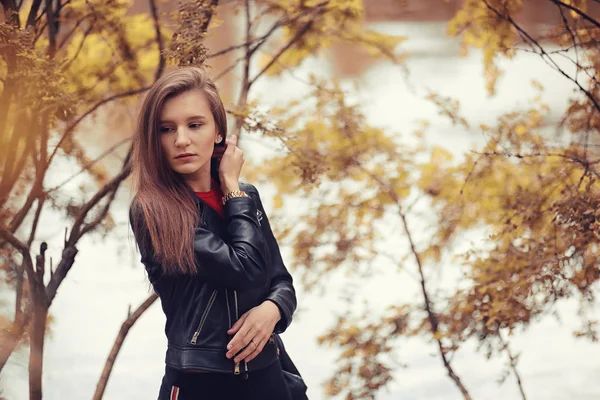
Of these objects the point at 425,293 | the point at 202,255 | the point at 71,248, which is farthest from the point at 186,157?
the point at 425,293

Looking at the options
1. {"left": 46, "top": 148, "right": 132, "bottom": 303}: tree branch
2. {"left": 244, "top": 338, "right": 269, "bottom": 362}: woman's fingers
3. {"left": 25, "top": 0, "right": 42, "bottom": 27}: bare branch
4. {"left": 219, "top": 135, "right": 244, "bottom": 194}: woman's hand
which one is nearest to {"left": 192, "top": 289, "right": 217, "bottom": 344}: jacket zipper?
{"left": 244, "top": 338, "right": 269, "bottom": 362}: woman's fingers

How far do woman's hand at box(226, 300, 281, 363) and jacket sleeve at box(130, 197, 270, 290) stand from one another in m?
0.05

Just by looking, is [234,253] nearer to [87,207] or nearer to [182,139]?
[182,139]

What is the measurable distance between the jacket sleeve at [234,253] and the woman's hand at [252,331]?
5 cm

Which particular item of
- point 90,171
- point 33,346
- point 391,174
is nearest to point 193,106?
point 33,346

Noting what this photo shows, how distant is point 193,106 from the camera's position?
58.6 inches

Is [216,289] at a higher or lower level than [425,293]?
lower

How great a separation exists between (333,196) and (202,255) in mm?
2379

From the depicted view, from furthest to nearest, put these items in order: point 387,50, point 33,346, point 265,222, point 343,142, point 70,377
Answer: point 70,377 < point 343,142 < point 387,50 < point 33,346 < point 265,222

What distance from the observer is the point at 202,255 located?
53.9 inches

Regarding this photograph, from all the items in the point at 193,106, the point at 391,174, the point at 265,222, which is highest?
the point at 391,174

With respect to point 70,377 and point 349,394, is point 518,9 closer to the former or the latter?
point 349,394

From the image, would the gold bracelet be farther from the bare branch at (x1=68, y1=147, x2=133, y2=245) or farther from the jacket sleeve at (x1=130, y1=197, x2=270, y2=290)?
the bare branch at (x1=68, y1=147, x2=133, y2=245)

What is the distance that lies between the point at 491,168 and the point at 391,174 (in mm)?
483
